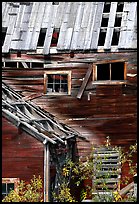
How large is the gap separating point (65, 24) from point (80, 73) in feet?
7.50

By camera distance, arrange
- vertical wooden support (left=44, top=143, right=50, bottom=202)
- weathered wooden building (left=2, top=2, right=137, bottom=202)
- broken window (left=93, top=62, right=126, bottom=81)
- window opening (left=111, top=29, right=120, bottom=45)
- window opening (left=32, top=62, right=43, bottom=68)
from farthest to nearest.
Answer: window opening (left=111, top=29, right=120, bottom=45) < window opening (left=32, top=62, right=43, bottom=68) < broken window (left=93, top=62, right=126, bottom=81) < weathered wooden building (left=2, top=2, right=137, bottom=202) < vertical wooden support (left=44, top=143, right=50, bottom=202)

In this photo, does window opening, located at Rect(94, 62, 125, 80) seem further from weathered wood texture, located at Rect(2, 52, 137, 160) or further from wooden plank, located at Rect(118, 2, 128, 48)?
wooden plank, located at Rect(118, 2, 128, 48)

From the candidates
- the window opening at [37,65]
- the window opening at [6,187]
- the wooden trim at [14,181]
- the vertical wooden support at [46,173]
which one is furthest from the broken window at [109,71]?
the window opening at [6,187]

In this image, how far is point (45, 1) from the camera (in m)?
24.3

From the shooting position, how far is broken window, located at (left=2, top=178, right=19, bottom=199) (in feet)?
62.8

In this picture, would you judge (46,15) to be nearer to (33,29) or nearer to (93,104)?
(33,29)

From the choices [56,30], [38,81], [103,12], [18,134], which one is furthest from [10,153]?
[103,12]

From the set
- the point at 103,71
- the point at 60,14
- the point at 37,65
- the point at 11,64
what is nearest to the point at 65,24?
the point at 60,14

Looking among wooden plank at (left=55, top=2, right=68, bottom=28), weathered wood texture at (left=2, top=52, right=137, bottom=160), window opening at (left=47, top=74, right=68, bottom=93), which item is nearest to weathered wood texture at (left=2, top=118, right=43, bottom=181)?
weathered wood texture at (left=2, top=52, right=137, bottom=160)

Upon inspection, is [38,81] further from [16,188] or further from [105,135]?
[16,188]

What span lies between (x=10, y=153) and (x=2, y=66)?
5.42 meters

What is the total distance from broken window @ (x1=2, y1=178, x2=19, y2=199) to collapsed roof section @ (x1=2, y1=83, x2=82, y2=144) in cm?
175

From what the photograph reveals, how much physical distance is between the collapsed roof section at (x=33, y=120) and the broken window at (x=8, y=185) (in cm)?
175

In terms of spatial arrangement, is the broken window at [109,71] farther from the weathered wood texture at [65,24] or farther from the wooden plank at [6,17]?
the wooden plank at [6,17]
